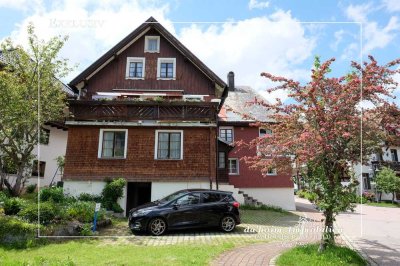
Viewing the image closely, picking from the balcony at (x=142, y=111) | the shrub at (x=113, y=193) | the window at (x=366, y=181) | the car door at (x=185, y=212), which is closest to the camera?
the car door at (x=185, y=212)

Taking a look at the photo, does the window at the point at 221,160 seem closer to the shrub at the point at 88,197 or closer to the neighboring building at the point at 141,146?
the neighboring building at the point at 141,146

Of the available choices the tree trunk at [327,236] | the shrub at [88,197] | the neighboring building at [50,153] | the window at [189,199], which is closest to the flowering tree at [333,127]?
the tree trunk at [327,236]

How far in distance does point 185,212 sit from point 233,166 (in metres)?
14.4

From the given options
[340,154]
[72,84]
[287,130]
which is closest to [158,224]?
[287,130]

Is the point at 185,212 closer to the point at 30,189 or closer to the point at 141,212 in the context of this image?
the point at 141,212

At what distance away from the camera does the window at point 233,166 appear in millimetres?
25845

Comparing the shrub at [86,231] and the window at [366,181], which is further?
the window at [366,181]

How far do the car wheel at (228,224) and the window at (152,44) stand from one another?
41.0 ft

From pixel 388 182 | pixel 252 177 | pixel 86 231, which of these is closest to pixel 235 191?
pixel 252 177

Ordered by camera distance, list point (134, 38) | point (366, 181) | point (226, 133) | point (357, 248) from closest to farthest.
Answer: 1. point (357, 248)
2. point (134, 38)
3. point (226, 133)
4. point (366, 181)

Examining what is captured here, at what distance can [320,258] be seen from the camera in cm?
795

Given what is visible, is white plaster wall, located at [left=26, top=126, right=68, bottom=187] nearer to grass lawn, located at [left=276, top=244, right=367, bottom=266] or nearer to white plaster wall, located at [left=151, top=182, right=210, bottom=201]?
white plaster wall, located at [left=151, top=182, right=210, bottom=201]

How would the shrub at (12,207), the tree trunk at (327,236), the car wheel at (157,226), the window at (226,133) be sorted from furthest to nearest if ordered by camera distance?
the window at (226,133) < the car wheel at (157,226) < the shrub at (12,207) < the tree trunk at (327,236)

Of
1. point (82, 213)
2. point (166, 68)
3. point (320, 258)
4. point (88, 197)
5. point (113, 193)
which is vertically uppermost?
point (166, 68)
